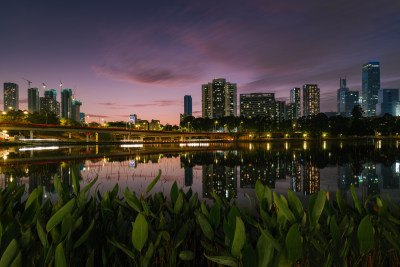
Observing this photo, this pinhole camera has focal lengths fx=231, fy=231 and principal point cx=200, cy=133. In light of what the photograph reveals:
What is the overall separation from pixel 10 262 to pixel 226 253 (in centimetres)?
184

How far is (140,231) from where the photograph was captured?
228 centimetres

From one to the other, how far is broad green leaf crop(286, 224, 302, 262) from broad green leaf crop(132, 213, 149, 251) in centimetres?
129

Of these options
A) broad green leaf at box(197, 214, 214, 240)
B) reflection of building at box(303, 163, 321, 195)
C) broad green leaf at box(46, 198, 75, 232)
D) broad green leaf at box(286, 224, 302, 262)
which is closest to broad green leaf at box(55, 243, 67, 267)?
broad green leaf at box(46, 198, 75, 232)

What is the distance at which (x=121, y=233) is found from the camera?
3074 mm

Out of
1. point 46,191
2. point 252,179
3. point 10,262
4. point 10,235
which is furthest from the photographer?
point 252,179

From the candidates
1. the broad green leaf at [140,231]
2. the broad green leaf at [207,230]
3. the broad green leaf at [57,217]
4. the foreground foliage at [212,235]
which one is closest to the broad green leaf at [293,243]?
the foreground foliage at [212,235]

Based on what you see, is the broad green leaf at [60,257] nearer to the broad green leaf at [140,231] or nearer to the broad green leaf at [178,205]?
the broad green leaf at [140,231]

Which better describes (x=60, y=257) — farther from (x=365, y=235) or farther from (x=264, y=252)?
(x=365, y=235)

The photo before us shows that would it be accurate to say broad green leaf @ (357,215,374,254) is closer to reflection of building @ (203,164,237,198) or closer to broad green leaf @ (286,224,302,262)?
broad green leaf @ (286,224,302,262)

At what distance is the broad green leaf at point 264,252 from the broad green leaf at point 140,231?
1065 millimetres

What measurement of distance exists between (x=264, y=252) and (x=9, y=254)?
6.53 feet

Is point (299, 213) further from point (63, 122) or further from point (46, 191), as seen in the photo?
point (63, 122)

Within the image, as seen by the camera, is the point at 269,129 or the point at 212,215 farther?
the point at 269,129

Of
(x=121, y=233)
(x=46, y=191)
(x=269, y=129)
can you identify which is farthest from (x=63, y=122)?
(x=121, y=233)
